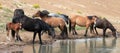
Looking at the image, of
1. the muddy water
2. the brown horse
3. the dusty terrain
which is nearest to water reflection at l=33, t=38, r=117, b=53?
the muddy water

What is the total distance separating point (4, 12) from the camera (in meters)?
30.7

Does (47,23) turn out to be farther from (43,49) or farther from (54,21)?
(43,49)

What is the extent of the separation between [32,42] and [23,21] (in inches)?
54.1

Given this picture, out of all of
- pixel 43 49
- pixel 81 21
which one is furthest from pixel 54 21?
pixel 43 49

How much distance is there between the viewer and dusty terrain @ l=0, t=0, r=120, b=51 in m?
24.6

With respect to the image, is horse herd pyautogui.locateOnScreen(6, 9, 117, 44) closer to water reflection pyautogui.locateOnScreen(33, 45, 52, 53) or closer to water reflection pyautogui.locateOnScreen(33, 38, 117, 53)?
water reflection pyautogui.locateOnScreen(33, 45, 52, 53)

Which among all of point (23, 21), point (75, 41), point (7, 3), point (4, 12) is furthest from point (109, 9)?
point (23, 21)

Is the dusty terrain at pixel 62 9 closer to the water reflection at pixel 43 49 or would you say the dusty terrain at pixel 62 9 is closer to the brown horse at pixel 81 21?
the brown horse at pixel 81 21

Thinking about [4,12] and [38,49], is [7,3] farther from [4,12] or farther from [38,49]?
[38,49]

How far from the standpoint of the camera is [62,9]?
42.7 m

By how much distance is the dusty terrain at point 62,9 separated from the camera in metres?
24.6

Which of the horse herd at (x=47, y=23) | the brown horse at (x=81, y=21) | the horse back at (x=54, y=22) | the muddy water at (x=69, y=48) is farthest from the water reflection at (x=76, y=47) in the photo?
the brown horse at (x=81, y=21)

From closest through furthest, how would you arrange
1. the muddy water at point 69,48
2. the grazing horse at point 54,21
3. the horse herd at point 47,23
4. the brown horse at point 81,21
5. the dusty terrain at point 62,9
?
the muddy water at point 69,48 < the horse herd at point 47,23 < the dusty terrain at point 62,9 < the grazing horse at point 54,21 < the brown horse at point 81,21

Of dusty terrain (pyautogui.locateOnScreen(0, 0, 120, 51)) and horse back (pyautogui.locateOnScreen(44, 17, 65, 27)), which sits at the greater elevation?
horse back (pyautogui.locateOnScreen(44, 17, 65, 27))
